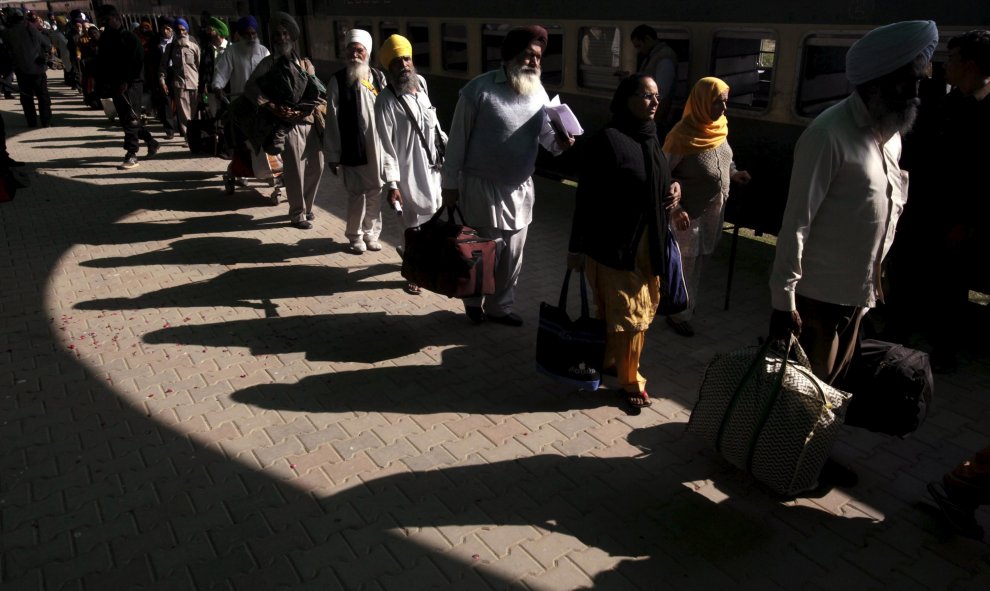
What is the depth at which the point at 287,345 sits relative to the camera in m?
4.91

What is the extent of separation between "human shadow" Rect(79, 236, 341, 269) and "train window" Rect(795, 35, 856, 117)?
4.25 m

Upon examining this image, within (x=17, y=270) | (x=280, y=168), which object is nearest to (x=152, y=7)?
(x=280, y=168)

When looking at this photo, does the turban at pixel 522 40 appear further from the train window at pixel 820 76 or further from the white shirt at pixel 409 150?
the train window at pixel 820 76

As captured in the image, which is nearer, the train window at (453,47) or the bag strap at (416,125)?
the bag strap at (416,125)

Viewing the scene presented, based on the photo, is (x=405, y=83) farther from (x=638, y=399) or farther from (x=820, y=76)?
(x=820, y=76)

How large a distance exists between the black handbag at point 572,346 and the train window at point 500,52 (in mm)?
4993

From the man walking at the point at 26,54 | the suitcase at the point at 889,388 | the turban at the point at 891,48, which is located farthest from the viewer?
the man walking at the point at 26,54

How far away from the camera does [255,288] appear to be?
593cm

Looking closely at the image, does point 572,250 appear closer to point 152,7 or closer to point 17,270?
point 17,270

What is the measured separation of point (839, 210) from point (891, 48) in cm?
62

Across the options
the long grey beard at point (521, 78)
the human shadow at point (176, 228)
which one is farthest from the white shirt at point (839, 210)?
the human shadow at point (176, 228)

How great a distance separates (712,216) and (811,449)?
203 centimetres

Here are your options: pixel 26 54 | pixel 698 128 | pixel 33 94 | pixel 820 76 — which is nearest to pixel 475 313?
pixel 698 128

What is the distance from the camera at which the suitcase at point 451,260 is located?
434 centimetres
